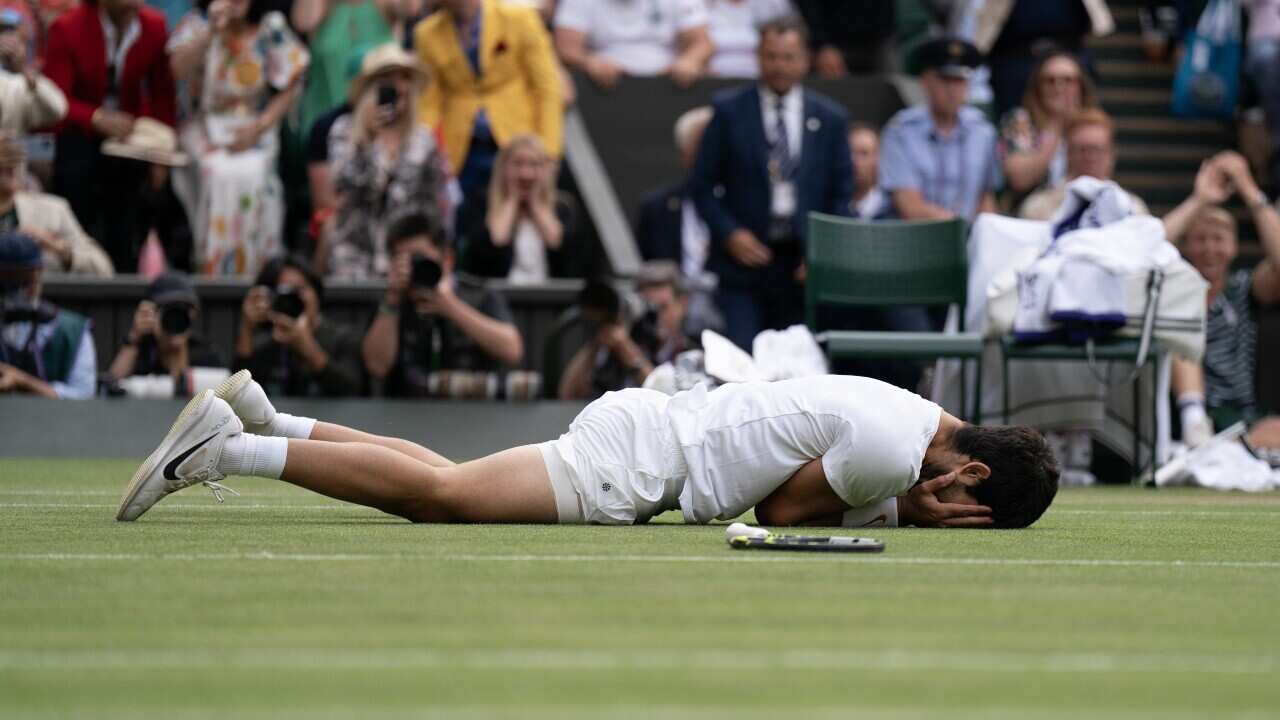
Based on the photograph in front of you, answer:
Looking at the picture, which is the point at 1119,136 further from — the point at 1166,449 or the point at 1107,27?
the point at 1166,449

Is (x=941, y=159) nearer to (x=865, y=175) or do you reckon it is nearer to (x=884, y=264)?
(x=865, y=175)

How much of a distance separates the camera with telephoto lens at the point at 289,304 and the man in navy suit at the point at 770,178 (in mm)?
2813

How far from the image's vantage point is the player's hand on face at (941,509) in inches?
281

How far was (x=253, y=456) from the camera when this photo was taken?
670 cm

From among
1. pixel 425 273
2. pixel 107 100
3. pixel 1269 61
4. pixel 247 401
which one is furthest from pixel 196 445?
pixel 1269 61

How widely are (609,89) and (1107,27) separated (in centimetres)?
382

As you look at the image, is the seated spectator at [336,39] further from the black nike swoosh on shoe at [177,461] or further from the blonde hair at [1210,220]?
the black nike swoosh on shoe at [177,461]

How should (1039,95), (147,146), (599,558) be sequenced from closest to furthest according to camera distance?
(599,558) → (147,146) → (1039,95)

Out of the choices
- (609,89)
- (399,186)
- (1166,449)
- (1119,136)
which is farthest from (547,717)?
(1119,136)

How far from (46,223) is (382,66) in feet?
7.91

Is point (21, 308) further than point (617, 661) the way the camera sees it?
Yes

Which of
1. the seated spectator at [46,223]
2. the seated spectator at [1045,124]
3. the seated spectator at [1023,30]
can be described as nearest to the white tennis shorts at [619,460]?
the seated spectator at [46,223]

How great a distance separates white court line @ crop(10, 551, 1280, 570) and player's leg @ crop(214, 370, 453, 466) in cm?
119

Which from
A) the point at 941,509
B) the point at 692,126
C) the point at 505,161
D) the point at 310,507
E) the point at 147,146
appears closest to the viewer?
the point at 941,509
